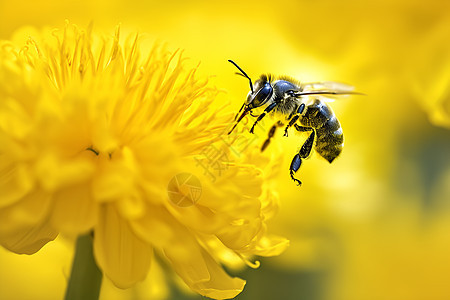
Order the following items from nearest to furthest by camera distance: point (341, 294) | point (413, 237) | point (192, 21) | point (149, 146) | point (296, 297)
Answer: point (149, 146) < point (296, 297) < point (341, 294) < point (413, 237) < point (192, 21)

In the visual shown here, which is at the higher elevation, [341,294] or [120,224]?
[120,224]

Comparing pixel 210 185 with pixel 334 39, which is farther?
pixel 334 39

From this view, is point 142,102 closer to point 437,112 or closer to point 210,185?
point 210,185

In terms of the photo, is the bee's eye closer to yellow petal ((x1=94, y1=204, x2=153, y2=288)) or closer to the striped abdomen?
the striped abdomen

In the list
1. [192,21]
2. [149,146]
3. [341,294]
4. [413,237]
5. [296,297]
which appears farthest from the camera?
[192,21]

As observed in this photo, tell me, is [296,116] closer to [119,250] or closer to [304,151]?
[304,151]

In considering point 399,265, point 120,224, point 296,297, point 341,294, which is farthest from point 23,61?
point 399,265

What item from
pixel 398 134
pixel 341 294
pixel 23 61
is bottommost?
pixel 341 294

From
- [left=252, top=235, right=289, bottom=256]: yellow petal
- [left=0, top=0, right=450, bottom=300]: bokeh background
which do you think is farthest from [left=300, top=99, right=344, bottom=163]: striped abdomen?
[left=0, top=0, right=450, bottom=300]: bokeh background
